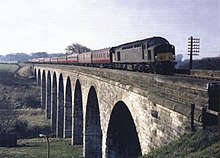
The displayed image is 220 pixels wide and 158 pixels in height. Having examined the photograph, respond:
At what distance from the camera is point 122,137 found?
21781 millimetres

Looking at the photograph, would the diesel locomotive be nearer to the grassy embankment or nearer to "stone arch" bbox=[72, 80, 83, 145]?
"stone arch" bbox=[72, 80, 83, 145]

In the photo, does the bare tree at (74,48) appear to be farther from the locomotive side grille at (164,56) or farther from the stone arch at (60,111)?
the locomotive side grille at (164,56)

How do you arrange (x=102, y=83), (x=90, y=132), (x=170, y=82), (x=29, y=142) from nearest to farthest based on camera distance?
(x=170, y=82) → (x=102, y=83) → (x=90, y=132) → (x=29, y=142)

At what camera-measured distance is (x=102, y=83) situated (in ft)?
68.4

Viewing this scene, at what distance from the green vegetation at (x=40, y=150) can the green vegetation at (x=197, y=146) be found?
23873 millimetres

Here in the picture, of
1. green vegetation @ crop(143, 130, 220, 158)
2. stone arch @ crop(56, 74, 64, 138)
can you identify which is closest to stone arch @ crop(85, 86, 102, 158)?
stone arch @ crop(56, 74, 64, 138)

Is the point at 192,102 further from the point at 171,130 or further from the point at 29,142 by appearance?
the point at 29,142

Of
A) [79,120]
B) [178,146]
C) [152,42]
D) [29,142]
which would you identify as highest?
[152,42]

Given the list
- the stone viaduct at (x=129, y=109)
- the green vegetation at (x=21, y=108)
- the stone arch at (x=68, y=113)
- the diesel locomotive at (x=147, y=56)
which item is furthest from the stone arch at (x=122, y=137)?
the green vegetation at (x=21, y=108)

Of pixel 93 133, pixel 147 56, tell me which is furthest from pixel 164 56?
pixel 93 133

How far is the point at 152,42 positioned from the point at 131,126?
5.45 m

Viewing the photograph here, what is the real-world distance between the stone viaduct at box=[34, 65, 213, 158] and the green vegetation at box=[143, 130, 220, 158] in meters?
0.35

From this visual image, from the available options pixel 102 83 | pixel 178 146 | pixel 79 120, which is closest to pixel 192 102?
pixel 178 146

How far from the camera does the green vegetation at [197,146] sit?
23.4 feet
